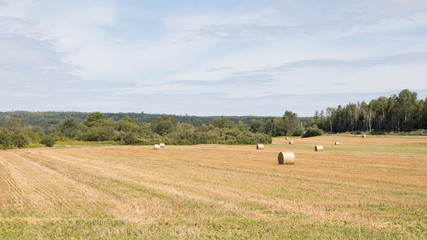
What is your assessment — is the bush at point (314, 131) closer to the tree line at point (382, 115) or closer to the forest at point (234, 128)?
the forest at point (234, 128)

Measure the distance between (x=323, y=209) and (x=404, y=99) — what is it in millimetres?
105736

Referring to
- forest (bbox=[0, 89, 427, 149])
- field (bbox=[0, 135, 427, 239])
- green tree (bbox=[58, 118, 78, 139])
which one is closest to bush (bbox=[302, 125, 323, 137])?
forest (bbox=[0, 89, 427, 149])

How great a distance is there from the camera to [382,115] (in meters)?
119

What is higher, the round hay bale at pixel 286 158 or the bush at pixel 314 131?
the bush at pixel 314 131

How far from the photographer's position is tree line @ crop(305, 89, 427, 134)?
328 feet

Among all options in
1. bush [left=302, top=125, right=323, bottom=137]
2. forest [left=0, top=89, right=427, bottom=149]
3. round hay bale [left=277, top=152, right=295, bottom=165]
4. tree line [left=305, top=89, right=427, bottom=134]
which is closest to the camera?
round hay bale [left=277, top=152, right=295, bottom=165]

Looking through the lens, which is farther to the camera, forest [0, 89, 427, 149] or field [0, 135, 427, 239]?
forest [0, 89, 427, 149]

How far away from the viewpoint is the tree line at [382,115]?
328 feet

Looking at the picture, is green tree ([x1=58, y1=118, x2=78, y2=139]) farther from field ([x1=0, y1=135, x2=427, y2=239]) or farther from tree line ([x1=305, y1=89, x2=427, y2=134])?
field ([x1=0, y1=135, x2=427, y2=239])

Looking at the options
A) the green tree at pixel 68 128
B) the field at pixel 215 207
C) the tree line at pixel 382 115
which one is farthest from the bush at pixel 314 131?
the field at pixel 215 207

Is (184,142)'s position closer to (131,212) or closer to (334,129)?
(131,212)

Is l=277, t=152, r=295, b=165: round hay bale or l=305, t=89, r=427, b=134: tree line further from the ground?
l=305, t=89, r=427, b=134: tree line

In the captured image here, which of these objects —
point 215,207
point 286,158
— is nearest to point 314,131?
point 286,158

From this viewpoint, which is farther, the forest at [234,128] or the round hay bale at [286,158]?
the forest at [234,128]
